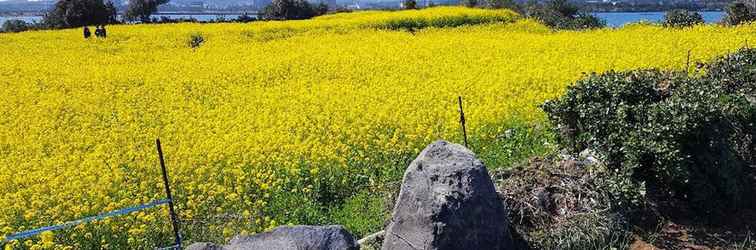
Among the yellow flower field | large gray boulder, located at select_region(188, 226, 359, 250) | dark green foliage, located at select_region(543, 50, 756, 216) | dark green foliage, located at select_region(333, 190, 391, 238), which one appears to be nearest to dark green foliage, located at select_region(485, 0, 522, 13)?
the yellow flower field

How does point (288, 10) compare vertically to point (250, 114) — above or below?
above

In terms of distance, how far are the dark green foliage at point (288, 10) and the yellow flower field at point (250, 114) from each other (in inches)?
773

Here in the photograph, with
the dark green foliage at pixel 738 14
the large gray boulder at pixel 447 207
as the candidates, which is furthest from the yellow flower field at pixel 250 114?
the dark green foliage at pixel 738 14

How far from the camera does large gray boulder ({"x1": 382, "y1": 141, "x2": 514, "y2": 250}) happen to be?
452cm

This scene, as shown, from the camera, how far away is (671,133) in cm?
540

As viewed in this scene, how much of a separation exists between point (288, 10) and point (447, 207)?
124ft

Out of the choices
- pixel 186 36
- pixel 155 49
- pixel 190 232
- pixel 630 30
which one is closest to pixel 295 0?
pixel 186 36

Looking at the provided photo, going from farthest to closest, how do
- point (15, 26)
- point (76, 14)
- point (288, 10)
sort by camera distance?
point (288, 10)
point (15, 26)
point (76, 14)

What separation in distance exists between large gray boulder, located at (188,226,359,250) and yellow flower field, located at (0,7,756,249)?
4.37 feet

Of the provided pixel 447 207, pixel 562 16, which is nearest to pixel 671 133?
pixel 447 207

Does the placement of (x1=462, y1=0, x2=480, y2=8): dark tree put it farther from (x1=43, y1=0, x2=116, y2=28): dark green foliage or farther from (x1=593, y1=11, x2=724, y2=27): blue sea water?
(x1=43, y1=0, x2=116, y2=28): dark green foliage

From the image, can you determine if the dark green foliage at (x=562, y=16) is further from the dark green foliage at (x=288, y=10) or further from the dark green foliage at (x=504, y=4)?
the dark green foliage at (x=288, y=10)

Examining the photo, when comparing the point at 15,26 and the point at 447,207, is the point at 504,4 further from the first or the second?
the point at 447,207

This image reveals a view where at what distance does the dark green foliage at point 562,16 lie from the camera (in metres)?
27.4
